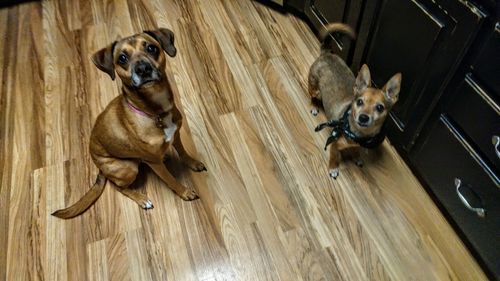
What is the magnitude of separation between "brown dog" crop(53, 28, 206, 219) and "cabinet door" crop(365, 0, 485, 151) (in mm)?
1053

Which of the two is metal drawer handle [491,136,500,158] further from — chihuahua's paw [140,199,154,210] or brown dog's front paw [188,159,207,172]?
chihuahua's paw [140,199,154,210]

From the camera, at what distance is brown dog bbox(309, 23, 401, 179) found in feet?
5.08

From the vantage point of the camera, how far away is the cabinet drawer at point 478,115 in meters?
1.22

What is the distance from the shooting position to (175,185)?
5.63 ft

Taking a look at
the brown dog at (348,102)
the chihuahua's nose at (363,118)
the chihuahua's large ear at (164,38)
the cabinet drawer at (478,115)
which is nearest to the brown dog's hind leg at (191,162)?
the chihuahua's large ear at (164,38)

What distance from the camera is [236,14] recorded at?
2.74 metres

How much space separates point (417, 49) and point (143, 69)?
118 cm

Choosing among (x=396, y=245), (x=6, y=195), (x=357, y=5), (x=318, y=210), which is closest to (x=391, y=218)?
(x=396, y=245)

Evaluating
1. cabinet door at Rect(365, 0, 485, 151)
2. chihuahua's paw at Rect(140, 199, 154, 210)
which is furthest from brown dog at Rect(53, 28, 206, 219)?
cabinet door at Rect(365, 0, 485, 151)

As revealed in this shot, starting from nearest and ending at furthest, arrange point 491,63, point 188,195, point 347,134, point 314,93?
point 491,63 → point 347,134 → point 188,195 → point 314,93

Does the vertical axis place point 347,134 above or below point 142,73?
below

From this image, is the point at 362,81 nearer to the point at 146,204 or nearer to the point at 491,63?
the point at 491,63

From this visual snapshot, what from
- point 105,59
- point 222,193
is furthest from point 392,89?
point 105,59

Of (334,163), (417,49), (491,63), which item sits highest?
(491,63)
